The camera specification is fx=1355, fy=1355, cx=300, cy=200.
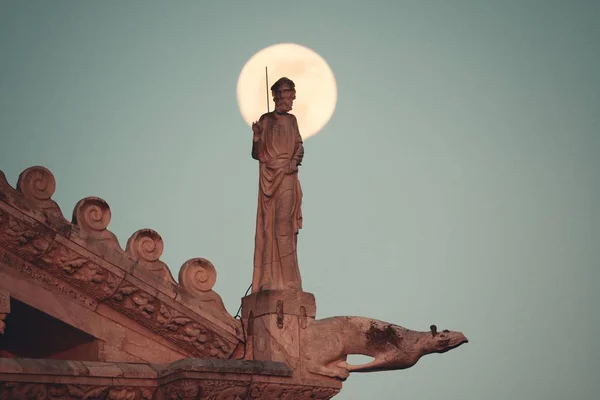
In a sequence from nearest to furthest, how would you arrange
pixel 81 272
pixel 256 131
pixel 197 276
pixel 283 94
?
pixel 81 272
pixel 197 276
pixel 256 131
pixel 283 94

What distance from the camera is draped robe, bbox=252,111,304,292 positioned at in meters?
19.5

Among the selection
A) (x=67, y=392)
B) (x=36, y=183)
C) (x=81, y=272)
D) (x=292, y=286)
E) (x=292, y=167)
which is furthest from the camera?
(x=292, y=167)

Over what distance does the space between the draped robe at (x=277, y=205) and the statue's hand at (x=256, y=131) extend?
0.05 meters

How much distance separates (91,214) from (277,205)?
9.45ft

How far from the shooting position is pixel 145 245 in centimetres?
1873

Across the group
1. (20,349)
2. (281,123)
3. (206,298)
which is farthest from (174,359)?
(281,123)

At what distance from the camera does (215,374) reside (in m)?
17.2

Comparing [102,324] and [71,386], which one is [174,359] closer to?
[102,324]

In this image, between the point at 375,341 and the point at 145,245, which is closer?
the point at 145,245

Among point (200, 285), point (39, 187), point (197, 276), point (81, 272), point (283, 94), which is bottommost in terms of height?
point (81, 272)

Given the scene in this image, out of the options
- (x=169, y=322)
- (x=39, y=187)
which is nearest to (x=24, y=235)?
(x=39, y=187)

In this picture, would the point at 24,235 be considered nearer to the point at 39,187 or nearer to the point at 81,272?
the point at 39,187

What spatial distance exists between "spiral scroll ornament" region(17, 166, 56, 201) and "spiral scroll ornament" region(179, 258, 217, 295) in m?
2.25

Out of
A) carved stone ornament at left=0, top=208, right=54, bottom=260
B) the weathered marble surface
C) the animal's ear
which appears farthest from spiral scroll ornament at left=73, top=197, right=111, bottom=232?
the animal's ear
